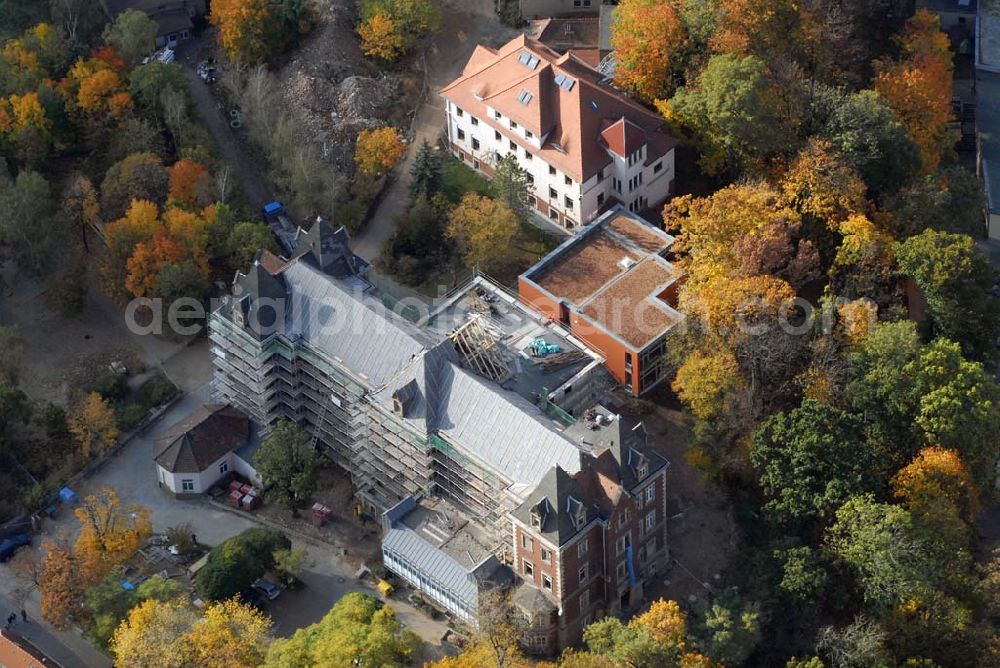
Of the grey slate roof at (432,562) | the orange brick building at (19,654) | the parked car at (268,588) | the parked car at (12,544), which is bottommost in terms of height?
the parked car at (268,588)

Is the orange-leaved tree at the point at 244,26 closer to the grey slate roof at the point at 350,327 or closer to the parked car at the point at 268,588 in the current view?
the grey slate roof at the point at 350,327

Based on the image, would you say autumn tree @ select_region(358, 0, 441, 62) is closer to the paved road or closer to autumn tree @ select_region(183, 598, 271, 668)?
autumn tree @ select_region(183, 598, 271, 668)

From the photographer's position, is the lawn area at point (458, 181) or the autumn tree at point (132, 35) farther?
the autumn tree at point (132, 35)

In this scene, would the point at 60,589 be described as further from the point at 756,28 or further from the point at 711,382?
the point at 756,28

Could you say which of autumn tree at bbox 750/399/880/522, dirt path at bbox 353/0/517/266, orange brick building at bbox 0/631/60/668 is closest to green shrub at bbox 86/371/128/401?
dirt path at bbox 353/0/517/266

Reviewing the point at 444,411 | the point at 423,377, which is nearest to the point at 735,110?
the point at 423,377

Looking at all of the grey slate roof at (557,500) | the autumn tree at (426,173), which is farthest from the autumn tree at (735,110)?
the grey slate roof at (557,500)
